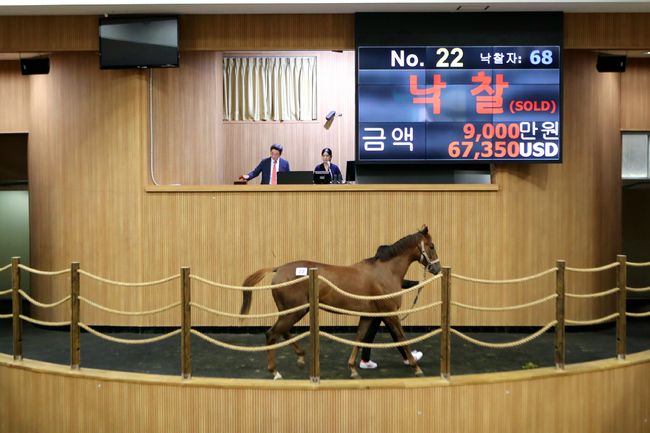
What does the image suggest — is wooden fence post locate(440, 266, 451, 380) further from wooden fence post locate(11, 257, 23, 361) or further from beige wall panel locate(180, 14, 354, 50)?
wooden fence post locate(11, 257, 23, 361)

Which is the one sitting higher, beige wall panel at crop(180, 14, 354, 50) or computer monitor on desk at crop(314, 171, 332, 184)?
beige wall panel at crop(180, 14, 354, 50)

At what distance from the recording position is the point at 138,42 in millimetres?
7379

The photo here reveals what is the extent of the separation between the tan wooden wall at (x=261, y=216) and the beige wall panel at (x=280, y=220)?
1 centimetres

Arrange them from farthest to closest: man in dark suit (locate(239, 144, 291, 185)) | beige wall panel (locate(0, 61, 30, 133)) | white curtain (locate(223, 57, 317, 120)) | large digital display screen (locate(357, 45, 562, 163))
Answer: white curtain (locate(223, 57, 317, 120)), beige wall panel (locate(0, 61, 30, 133)), man in dark suit (locate(239, 144, 291, 185)), large digital display screen (locate(357, 45, 562, 163))

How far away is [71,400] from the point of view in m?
5.49

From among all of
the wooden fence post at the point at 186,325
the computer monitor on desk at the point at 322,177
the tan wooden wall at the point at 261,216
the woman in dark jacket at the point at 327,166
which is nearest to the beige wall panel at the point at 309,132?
the woman in dark jacket at the point at 327,166

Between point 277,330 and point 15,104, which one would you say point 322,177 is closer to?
point 277,330

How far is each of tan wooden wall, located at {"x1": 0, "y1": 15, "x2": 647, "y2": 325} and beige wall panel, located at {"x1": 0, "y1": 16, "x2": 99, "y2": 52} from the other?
0.03 m

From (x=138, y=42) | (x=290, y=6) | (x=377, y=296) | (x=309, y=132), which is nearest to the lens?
(x=377, y=296)

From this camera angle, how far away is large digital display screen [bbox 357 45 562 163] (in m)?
7.26

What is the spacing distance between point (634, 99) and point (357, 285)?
191 inches

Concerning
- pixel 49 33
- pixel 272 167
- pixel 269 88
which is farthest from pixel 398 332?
pixel 269 88

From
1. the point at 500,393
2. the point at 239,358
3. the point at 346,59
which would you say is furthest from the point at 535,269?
the point at 346,59

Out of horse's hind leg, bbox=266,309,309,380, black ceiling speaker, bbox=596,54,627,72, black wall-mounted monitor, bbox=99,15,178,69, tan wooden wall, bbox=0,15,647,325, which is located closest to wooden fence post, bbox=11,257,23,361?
tan wooden wall, bbox=0,15,647,325
